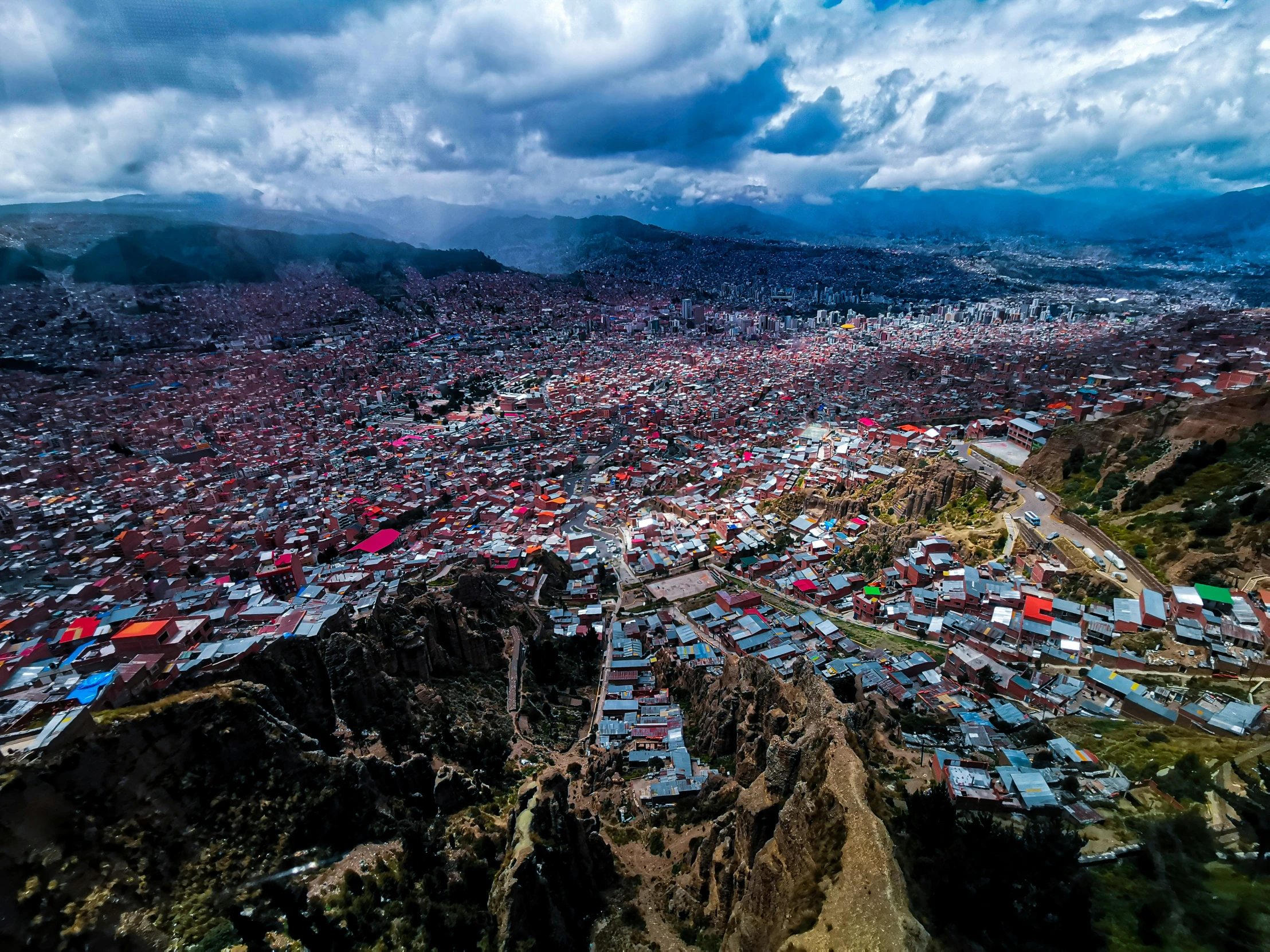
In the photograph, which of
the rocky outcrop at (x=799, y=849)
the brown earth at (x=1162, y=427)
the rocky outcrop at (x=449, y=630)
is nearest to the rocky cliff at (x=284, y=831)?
the rocky outcrop at (x=799, y=849)

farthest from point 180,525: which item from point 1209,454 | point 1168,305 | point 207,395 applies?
point 1168,305

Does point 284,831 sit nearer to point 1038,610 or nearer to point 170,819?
point 170,819

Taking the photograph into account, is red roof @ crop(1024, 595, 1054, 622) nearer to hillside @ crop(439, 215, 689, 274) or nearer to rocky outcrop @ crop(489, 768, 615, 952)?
rocky outcrop @ crop(489, 768, 615, 952)

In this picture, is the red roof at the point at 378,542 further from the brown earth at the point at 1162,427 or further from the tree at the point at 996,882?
the brown earth at the point at 1162,427

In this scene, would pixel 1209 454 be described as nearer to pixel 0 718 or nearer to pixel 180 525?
pixel 0 718

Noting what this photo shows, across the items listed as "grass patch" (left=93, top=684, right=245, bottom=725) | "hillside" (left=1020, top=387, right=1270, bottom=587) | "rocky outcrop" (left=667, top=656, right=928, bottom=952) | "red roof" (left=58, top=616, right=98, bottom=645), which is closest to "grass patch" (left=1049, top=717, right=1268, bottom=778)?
"rocky outcrop" (left=667, top=656, right=928, bottom=952)

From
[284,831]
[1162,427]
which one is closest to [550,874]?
[284,831]

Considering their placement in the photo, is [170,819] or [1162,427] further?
[1162,427]
